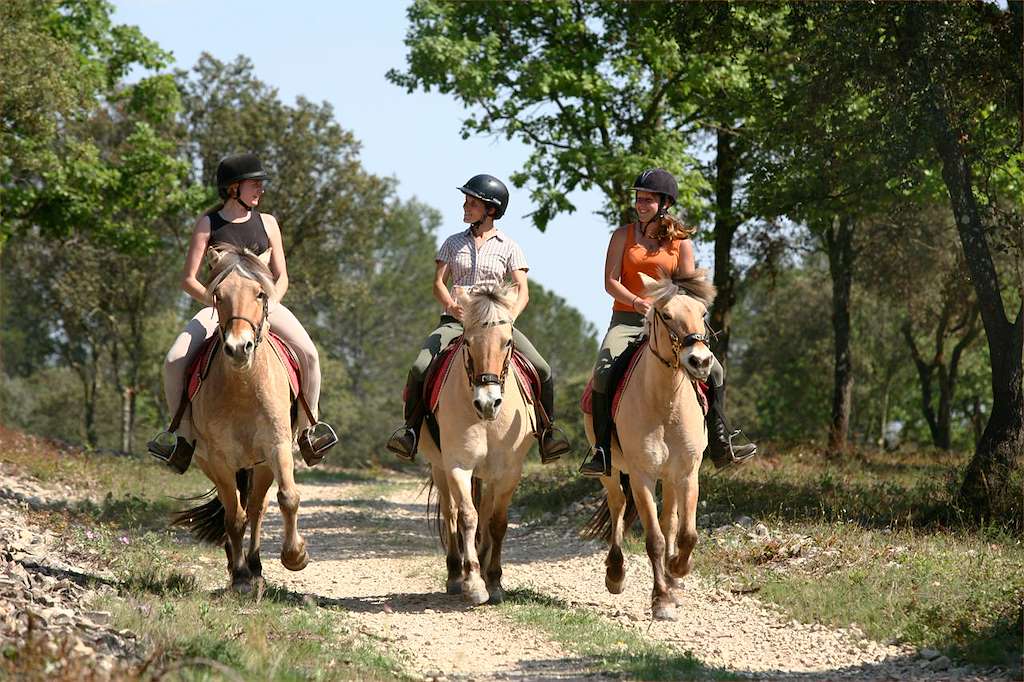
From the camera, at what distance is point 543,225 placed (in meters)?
22.3

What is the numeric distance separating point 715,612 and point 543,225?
12.6m

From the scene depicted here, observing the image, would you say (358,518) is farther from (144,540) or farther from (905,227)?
(905,227)

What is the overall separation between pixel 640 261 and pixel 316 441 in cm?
330

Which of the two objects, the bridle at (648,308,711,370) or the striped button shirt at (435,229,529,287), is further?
the striped button shirt at (435,229,529,287)

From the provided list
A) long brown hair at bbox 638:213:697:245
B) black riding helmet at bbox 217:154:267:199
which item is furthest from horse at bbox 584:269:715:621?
black riding helmet at bbox 217:154:267:199

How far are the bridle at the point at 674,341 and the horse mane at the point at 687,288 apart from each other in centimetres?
14

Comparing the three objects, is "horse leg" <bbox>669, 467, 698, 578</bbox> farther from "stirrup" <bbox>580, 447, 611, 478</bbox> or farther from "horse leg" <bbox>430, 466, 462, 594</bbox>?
"horse leg" <bbox>430, 466, 462, 594</bbox>

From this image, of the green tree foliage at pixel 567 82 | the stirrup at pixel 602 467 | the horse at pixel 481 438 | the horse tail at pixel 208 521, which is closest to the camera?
the horse at pixel 481 438

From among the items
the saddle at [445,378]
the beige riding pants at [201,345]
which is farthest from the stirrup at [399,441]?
the beige riding pants at [201,345]

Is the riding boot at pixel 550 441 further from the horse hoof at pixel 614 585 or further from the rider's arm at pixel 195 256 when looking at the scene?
the rider's arm at pixel 195 256

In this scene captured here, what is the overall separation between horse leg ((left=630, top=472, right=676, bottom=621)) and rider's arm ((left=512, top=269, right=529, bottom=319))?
→ 5.76ft

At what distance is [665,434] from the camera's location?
10242mm

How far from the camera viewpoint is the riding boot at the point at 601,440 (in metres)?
10.8

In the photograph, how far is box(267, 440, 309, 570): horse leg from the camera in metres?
9.59
